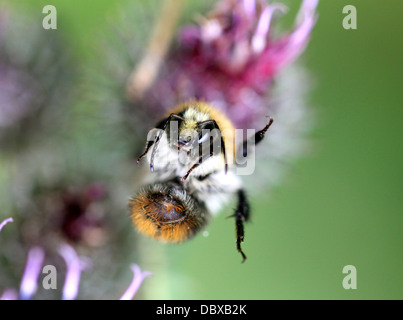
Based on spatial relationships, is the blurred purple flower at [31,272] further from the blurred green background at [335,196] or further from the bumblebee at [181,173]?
the blurred green background at [335,196]

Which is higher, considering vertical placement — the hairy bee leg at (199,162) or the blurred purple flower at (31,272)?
the hairy bee leg at (199,162)

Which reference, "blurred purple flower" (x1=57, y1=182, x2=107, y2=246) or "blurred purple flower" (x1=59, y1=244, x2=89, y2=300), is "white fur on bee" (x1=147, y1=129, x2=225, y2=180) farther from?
"blurred purple flower" (x1=57, y1=182, x2=107, y2=246)

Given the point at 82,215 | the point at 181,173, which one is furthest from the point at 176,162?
the point at 82,215

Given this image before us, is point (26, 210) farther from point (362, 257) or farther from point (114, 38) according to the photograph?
point (362, 257)

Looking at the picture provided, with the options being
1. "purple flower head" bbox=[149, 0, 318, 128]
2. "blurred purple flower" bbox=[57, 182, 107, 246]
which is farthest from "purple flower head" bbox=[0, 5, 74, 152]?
"purple flower head" bbox=[149, 0, 318, 128]

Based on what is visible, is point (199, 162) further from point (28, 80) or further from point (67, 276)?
point (28, 80)

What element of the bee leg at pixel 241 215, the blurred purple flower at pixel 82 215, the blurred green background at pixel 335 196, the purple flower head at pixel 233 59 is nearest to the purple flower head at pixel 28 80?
the blurred purple flower at pixel 82 215
